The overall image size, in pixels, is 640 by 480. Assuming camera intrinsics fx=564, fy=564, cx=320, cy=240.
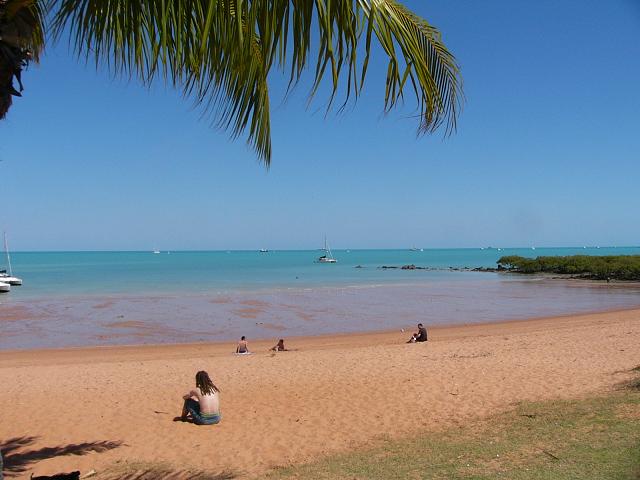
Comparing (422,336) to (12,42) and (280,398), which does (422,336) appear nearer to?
(280,398)

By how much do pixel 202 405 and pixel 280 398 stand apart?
5.86 ft

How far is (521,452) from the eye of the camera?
5570 mm

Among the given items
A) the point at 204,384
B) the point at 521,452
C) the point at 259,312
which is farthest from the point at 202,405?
the point at 259,312

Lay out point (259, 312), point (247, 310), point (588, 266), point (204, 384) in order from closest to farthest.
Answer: point (204, 384), point (259, 312), point (247, 310), point (588, 266)

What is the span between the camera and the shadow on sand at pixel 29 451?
625 cm

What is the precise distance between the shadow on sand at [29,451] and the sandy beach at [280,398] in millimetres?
20

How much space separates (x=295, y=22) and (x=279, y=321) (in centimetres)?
2292

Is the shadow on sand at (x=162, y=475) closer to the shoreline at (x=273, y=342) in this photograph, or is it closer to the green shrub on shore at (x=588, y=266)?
the shoreline at (x=273, y=342)

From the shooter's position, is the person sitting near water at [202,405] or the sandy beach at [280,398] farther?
the person sitting near water at [202,405]

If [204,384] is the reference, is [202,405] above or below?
below

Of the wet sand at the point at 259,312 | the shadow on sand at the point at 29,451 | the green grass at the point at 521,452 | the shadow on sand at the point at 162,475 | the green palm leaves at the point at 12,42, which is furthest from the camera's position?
the wet sand at the point at 259,312

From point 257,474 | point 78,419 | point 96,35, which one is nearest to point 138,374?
point 78,419

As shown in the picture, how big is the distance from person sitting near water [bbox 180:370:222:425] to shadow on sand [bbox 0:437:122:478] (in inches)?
44.7

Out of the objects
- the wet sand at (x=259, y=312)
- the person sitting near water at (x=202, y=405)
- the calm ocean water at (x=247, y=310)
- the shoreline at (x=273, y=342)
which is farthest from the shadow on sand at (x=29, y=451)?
the calm ocean water at (x=247, y=310)
